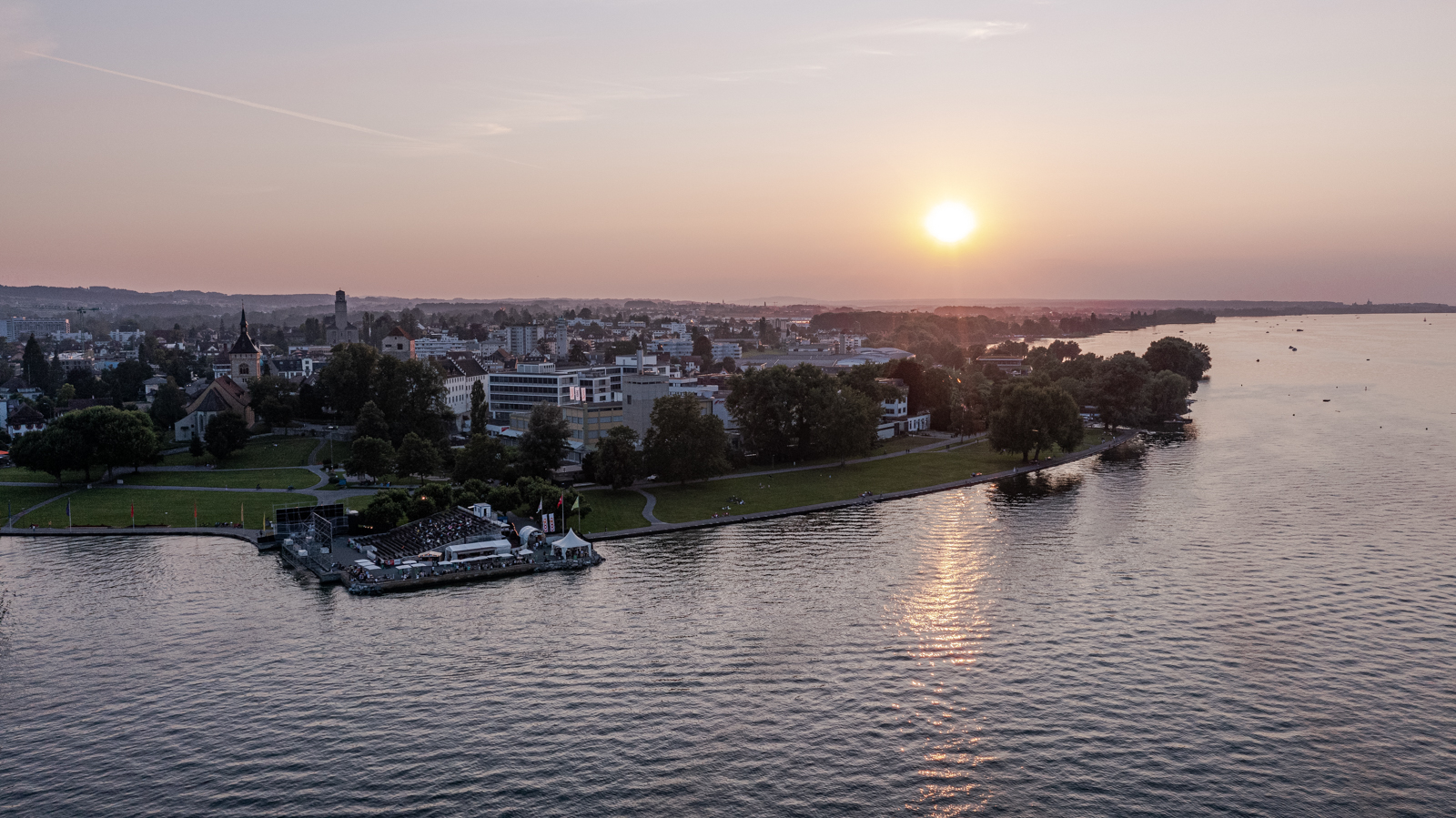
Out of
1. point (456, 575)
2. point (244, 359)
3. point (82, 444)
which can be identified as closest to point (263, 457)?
point (82, 444)

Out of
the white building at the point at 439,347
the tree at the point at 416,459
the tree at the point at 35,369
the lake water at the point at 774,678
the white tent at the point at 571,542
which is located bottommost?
the lake water at the point at 774,678

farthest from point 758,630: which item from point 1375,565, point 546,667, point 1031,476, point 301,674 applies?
point 1031,476

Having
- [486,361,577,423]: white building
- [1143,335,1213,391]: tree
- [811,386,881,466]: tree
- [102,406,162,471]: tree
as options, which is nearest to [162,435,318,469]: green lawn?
[102,406,162,471]: tree

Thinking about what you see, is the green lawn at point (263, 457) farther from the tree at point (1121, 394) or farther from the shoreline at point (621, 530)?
the tree at point (1121, 394)

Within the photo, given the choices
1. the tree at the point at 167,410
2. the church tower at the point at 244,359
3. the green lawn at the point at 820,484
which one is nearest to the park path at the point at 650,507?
the green lawn at the point at 820,484

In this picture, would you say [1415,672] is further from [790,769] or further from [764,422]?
[764,422]
